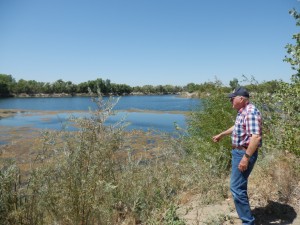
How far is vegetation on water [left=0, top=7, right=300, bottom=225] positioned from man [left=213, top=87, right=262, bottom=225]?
63 centimetres

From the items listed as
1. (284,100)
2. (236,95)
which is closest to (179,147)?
(284,100)

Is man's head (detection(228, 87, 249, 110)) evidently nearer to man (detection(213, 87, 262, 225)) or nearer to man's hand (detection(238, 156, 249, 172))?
man (detection(213, 87, 262, 225))

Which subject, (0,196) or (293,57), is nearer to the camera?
(0,196)

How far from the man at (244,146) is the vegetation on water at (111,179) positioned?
629 mm

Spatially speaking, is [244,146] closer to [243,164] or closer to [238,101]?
[243,164]

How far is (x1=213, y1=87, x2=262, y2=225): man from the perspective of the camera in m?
4.18

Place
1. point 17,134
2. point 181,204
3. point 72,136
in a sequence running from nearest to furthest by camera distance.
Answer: point 72,136
point 181,204
point 17,134

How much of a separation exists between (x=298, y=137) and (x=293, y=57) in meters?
1.50

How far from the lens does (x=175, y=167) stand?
7.41 metres

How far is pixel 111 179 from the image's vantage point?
16.5 ft

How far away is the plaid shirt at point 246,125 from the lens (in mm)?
4191

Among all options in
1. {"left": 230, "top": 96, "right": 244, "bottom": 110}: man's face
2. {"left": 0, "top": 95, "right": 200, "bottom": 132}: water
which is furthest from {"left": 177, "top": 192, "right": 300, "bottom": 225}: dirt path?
{"left": 0, "top": 95, "right": 200, "bottom": 132}: water

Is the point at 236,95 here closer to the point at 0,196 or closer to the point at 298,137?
the point at 298,137

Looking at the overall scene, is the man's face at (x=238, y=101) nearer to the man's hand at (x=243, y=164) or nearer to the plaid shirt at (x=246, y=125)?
the plaid shirt at (x=246, y=125)
